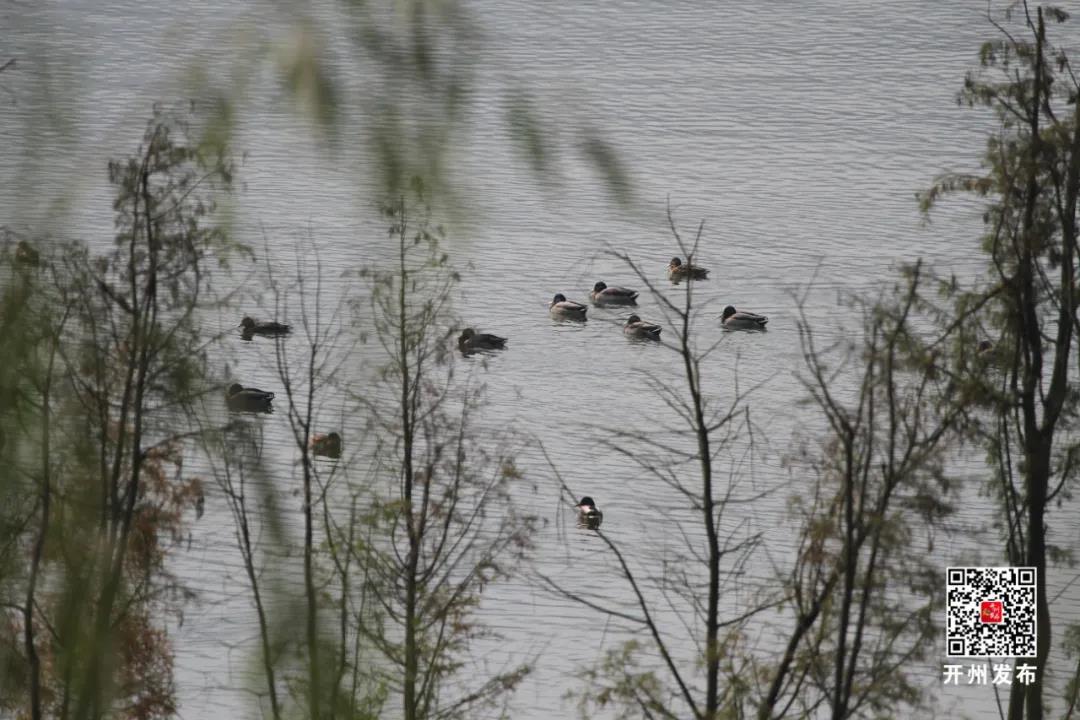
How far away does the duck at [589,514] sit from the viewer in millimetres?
25078

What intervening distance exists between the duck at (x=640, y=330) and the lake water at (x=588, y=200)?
1.02 ft

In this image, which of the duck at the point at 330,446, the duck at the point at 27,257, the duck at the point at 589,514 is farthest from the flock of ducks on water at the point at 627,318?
the duck at the point at 27,257

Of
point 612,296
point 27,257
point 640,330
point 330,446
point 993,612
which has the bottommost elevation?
point 27,257

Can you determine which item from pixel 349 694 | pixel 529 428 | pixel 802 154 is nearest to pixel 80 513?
pixel 349 694

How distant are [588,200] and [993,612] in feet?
34.2

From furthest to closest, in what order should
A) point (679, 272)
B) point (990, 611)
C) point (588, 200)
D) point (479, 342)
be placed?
point (679, 272) → point (479, 342) → point (990, 611) → point (588, 200)

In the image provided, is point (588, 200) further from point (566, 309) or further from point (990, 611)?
point (566, 309)

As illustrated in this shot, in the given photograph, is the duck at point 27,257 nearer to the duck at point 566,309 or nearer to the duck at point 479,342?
the duck at point 479,342

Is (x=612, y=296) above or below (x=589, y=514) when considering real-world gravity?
above

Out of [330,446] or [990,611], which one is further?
[990,611]

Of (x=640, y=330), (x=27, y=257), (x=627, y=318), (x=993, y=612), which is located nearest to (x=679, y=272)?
(x=640, y=330)

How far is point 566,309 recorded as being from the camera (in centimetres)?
3600

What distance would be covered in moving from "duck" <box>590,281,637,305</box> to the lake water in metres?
0.38

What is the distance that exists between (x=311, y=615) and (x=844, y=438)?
6648 mm
